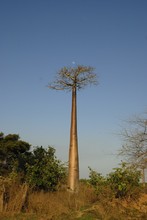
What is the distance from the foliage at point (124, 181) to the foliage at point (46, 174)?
12.3ft

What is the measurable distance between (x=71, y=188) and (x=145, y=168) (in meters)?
5.12

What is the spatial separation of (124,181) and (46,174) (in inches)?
187

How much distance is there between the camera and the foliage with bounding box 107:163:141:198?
11.0 m

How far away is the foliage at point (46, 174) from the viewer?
46.9 feet

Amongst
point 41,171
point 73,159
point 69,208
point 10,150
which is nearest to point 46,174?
point 41,171

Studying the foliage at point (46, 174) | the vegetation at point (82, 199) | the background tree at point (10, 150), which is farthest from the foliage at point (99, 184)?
the background tree at point (10, 150)

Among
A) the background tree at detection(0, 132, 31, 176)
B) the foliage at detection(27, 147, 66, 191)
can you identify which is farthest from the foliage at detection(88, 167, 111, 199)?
the background tree at detection(0, 132, 31, 176)

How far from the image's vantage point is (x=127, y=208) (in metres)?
10.1

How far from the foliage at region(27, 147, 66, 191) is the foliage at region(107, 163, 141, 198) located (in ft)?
12.3

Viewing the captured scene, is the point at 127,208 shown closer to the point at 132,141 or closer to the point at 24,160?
the point at 132,141

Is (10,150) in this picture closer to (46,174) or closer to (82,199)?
(46,174)

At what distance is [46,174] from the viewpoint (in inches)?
574

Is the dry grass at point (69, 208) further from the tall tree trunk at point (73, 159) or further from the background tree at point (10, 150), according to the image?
the background tree at point (10, 150)

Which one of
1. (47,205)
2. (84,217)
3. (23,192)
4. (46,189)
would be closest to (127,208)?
(84,217)
